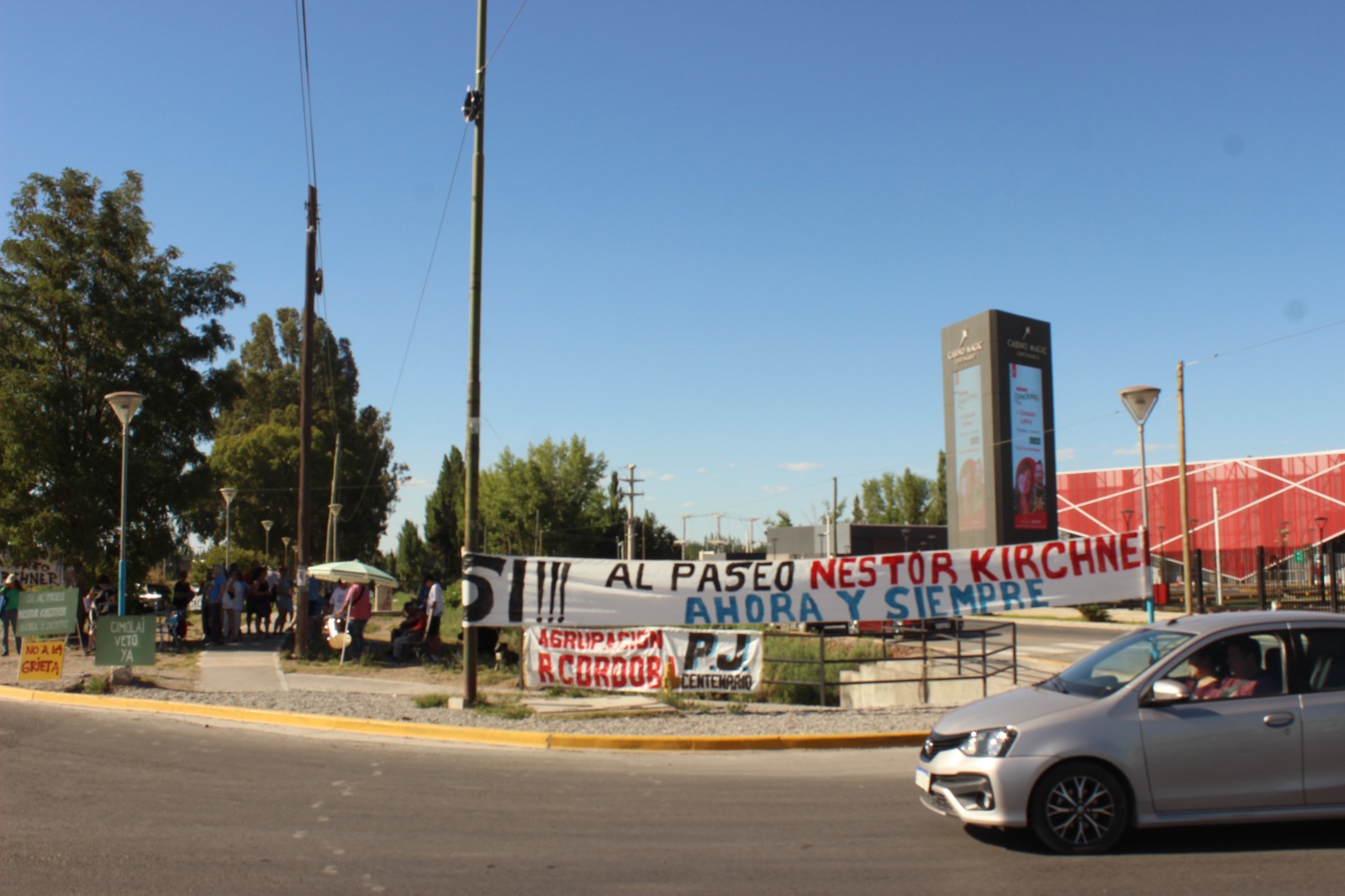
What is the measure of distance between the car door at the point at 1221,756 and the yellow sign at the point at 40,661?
15360 mm

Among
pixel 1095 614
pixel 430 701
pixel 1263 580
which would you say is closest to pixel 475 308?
pixel 430 701

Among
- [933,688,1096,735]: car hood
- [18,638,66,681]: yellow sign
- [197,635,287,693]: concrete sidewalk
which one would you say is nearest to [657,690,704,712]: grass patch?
[197,635,287,693]: concrete sidewalk

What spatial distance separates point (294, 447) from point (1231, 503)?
60505mm

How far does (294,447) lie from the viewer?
60031mm

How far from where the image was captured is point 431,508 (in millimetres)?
95000

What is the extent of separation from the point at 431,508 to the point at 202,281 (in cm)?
7258

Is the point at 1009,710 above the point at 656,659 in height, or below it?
above

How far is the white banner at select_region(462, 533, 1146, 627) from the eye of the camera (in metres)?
13.5

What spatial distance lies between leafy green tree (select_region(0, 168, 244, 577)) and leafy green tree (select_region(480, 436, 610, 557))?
51.4 meters

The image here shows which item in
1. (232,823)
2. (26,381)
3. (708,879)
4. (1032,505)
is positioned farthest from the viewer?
(1032,505)

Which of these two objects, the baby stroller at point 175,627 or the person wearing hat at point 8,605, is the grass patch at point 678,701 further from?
the person wearing hat at point 8,605

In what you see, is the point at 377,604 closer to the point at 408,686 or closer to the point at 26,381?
the point at 26,381

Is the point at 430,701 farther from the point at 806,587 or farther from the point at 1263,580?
the point at 1263,580

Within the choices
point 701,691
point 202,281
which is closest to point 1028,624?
point 701,691
